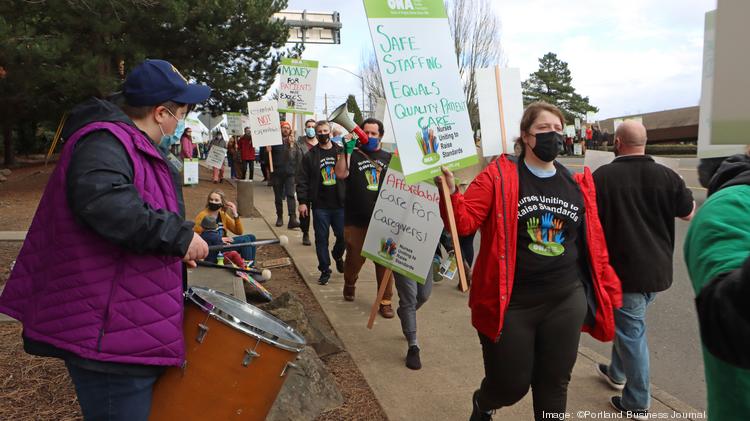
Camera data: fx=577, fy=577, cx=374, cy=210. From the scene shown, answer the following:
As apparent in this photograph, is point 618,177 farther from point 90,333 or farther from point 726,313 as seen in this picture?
point 90,333

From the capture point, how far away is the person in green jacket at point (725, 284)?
1.05 metres

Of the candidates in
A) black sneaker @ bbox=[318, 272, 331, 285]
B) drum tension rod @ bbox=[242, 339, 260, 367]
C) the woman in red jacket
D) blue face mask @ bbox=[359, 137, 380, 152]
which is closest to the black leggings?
the woman in red jacket

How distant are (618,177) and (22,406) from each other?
384cm

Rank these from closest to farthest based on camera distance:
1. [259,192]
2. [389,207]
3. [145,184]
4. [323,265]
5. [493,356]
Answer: [145,184] → [493,356] → [389,207] → [323,265] → [259,192]

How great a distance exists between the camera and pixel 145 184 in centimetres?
204

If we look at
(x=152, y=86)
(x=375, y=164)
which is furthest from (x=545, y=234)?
(x=375, y=164)

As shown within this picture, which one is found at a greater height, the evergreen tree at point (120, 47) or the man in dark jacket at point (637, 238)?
the evergreen tree at point (120, 47)

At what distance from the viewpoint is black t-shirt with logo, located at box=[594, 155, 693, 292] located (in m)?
3.74

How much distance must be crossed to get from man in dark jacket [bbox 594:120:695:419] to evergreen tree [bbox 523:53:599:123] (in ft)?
200

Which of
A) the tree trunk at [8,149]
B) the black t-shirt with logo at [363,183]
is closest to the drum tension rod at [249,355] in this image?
the black t-shirt with logo at [363,183]

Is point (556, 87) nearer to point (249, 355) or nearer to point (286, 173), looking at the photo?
point (286, 173)

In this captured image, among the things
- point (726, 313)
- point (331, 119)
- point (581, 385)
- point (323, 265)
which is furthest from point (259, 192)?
point (726, 313)

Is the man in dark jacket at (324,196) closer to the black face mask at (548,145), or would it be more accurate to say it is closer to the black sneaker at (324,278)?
the black sneaker at (324,278)

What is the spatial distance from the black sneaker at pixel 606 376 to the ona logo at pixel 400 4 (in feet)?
9.75
